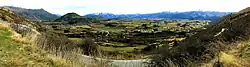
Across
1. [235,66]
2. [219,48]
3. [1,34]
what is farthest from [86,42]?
[235,66]

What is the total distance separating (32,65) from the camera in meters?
14.0

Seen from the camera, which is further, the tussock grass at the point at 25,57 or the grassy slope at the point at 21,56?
the tussock grass at the point at 25,57

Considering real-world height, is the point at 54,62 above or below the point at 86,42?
above

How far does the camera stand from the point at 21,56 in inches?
607

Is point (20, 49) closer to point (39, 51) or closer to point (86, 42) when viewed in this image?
point (39, 51)

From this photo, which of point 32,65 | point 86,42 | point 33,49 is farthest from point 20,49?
point 86,42

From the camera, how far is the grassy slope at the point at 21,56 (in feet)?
45.4

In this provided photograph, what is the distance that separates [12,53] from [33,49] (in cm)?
243

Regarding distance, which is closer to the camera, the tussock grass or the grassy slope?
→ the grassy slope

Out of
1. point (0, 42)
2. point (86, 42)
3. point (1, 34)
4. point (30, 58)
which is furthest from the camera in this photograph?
point (86, 42)

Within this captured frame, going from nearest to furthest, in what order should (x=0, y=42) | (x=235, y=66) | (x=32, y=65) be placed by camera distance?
(x=235, y=66), (x=32, y=65), (x=0, y=42)

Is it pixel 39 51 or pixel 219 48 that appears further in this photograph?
pixel 39 51

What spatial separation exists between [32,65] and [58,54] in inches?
160

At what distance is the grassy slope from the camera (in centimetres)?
1383
